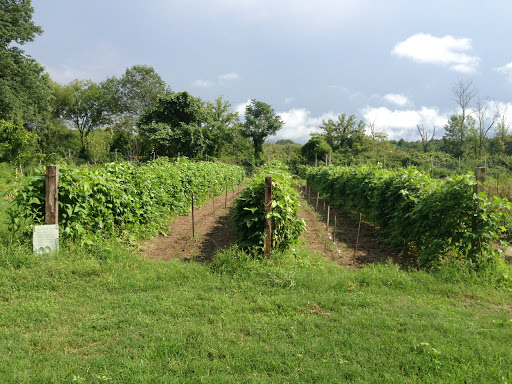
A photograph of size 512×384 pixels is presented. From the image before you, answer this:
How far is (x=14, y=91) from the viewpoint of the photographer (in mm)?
27406

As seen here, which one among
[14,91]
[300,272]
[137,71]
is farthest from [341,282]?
[137,71]

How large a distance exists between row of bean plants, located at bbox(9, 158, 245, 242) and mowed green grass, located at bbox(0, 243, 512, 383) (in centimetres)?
63

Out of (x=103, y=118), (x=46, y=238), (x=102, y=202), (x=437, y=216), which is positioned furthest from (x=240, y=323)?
(x=103, y=118)

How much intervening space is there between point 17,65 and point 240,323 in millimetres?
33595

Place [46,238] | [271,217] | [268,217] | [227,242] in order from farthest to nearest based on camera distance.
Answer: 1. [227,242]
2. [271,217]
3. [268,217]
4. [46,238]

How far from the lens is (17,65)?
1067 inches

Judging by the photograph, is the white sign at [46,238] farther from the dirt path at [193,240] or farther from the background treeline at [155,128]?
the background treeline at [155,128]

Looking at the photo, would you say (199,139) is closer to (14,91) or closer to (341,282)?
(14,91)

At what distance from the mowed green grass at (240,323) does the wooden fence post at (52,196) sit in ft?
2.01

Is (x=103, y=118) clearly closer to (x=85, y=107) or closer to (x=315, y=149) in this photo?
(x=85, y=107)

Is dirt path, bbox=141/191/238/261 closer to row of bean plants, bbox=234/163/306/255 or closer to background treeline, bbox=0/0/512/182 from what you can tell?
row of bean plants, bbox=234/163/306/255

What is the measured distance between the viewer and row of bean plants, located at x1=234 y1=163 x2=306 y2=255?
5879 millimetres

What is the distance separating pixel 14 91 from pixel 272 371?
112ft

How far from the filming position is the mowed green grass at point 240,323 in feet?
9.34
